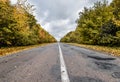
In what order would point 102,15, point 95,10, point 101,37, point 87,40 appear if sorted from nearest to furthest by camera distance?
point 101,37 < point 102,15 < point 95,10 < point 87,40

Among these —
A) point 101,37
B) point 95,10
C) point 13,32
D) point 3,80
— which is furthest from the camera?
point 95,10

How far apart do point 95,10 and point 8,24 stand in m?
21.2

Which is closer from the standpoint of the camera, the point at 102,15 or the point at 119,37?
the point at 119,37

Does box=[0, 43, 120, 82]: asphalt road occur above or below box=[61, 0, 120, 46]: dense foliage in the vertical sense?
below

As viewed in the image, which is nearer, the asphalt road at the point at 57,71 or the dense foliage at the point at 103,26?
the asphalt road at the point at 57,71

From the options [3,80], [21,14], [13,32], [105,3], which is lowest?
[3,80]

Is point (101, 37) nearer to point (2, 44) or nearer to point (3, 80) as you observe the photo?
→ point (2, 44)

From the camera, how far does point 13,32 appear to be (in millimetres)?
32375

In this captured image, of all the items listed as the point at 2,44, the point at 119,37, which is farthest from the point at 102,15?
the point at 2,44

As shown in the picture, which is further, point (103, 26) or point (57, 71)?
point (103, 26)

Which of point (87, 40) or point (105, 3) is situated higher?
point (105, 3)

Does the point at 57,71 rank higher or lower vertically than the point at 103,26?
lower

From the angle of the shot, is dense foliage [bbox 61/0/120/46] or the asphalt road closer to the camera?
the asphalt road

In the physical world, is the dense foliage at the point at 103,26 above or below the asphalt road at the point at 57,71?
above
